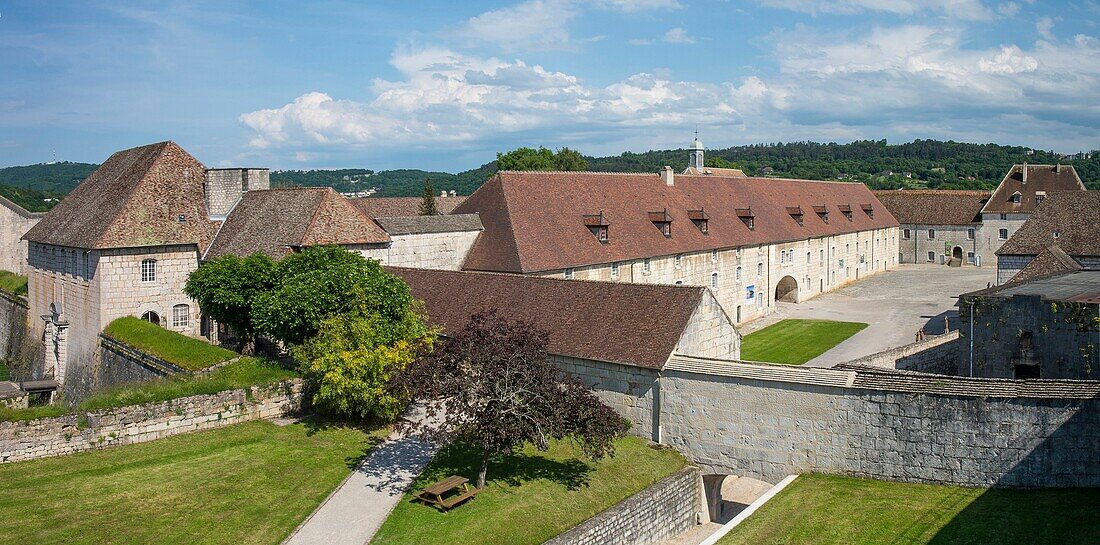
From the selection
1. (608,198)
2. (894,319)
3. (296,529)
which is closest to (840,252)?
(894,319)

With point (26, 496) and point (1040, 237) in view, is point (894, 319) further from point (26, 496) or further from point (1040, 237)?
point (26, 496)

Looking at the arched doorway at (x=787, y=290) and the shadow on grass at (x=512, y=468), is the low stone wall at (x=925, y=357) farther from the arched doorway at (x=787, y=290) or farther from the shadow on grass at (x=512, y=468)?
the arched doorway at (x=787, y=290)

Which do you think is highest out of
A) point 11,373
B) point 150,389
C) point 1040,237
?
point 1040,237

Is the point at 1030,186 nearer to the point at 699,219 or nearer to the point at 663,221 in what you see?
the point at 699,219

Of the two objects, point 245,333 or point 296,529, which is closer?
point 296,529

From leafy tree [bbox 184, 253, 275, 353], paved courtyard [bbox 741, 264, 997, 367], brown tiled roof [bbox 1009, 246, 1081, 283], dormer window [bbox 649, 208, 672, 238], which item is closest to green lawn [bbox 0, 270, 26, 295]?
leafy tree [bbox 184, 253, 275, 353]

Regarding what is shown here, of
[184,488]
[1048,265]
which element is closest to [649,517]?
[184,488]
